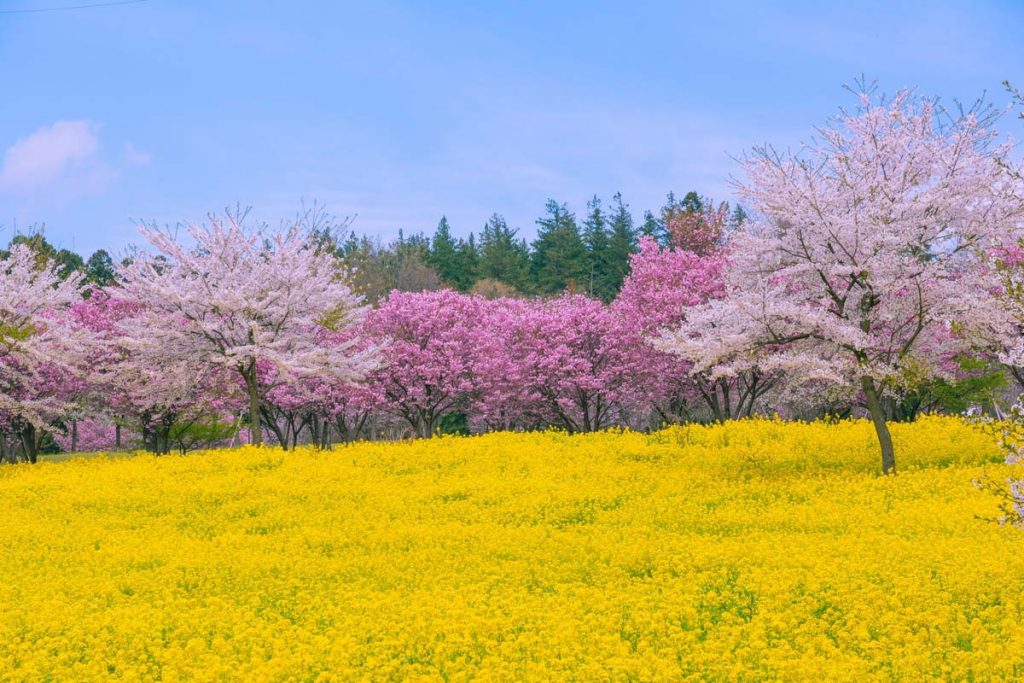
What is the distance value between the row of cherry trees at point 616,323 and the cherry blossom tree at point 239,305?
0.10 metres

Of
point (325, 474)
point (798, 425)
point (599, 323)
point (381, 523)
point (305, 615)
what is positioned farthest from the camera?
point (599, 323)

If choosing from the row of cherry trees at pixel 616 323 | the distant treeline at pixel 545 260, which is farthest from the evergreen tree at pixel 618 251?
the row of cherry trees at pixel 616 323

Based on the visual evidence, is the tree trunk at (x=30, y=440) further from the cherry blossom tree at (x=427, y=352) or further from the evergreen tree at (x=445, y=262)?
the evergreen tree at (x=445, y=262)

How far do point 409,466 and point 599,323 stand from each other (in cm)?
1673

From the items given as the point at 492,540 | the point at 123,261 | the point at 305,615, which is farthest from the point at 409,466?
the point at 123,261

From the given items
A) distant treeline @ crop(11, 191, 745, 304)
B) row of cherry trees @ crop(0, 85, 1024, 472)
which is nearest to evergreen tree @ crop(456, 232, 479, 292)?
distant treeline @ crop(11, 191, 745, 304)

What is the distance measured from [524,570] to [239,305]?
1930 centimetres

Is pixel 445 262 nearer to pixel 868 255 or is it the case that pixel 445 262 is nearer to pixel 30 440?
pixel 30 440

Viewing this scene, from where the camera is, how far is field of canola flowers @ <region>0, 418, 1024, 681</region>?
38.0ft

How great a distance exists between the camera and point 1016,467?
21.9 metres

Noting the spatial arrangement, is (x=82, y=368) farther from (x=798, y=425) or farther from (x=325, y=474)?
(x=798, y=425)

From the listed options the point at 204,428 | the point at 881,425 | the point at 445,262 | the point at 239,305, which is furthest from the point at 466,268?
the point at 881,425

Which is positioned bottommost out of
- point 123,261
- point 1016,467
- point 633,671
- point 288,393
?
point 633,671

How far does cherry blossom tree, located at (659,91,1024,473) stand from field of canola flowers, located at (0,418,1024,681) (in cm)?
313
